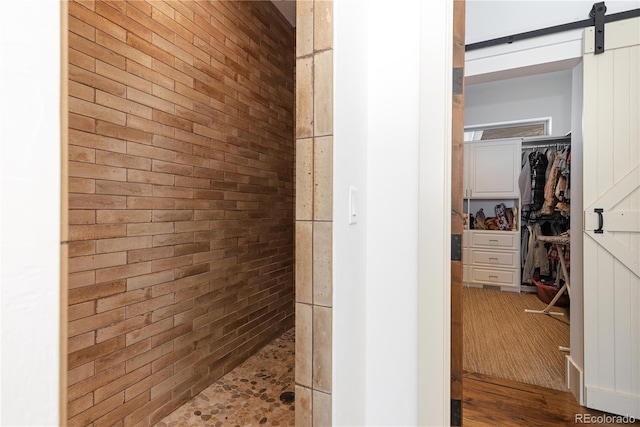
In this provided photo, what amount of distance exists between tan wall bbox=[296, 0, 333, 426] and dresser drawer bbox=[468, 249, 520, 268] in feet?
14.3

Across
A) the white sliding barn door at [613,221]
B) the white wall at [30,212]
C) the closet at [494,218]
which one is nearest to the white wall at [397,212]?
the white wall at [30,212]

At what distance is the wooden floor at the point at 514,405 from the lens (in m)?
1.75

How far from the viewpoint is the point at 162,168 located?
1753 millimetres

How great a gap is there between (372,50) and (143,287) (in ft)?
5.15

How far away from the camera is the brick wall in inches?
54.9

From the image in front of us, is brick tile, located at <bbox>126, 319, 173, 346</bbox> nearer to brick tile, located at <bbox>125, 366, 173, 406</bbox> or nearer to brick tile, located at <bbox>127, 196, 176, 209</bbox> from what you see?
brick tile, located at <bbox>125, 366, 173, 406</bbox>

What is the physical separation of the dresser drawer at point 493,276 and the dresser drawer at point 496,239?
1.13 feet

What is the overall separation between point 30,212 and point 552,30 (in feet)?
8.48

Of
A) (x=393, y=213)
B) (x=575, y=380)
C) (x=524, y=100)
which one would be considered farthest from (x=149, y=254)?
(x=524, y=100)

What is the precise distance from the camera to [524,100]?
4.42 m

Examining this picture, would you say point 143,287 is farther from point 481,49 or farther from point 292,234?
point 481,49

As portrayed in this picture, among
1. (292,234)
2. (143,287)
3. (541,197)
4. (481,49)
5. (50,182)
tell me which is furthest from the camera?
(541,197)

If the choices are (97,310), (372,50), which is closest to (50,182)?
(372,50)

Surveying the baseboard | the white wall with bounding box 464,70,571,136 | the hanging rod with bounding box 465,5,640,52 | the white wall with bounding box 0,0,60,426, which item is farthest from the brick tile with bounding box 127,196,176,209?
the white wall with bounding box 464,70,571,136
